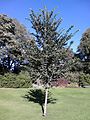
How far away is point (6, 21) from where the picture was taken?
3788 cm

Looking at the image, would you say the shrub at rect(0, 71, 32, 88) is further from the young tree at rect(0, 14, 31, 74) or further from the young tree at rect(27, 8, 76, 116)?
the young tree at rect(27, 8, 76, 116)

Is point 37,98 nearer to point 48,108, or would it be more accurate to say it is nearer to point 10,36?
point 48,108

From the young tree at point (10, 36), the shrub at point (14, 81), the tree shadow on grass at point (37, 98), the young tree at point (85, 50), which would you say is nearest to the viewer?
the tree shadow on grass at point (37, 98)

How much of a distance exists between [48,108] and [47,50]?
4.68m

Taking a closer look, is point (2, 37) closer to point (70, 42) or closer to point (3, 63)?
point (3, 63)

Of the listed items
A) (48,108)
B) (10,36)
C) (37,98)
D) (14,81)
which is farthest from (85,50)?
(48,108)

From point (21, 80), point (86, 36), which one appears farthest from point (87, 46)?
point (21, 80)

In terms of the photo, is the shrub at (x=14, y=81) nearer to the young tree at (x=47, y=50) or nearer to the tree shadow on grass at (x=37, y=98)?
the tree shadow on grass at (x=37, y=98)

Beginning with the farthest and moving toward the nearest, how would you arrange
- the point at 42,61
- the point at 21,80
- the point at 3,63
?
1. the point at 3,63
2. the point at 21,80
3. the point at 42,61

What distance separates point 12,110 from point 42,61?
4.17m

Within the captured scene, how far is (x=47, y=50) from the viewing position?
18297 mm

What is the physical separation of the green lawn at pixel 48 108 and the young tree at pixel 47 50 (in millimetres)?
1777

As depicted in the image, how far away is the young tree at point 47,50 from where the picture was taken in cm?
1834

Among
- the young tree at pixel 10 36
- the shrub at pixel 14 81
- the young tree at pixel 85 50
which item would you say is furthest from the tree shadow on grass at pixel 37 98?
the young tree at pixel 85 50
